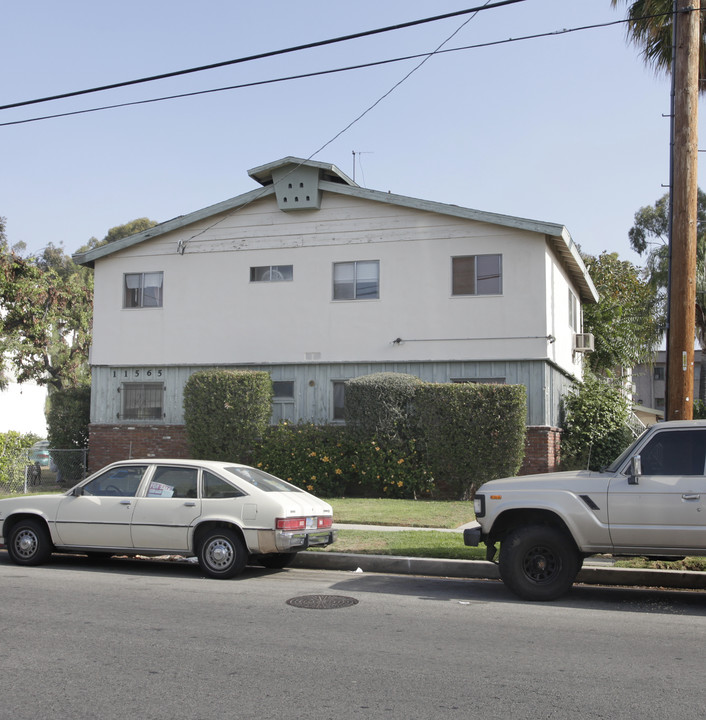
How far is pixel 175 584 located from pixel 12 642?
3021 millimetres

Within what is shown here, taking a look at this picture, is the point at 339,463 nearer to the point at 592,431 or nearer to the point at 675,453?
the point at 592,431

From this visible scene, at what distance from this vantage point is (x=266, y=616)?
759cm

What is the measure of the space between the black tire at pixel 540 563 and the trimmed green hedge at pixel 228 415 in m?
11.8

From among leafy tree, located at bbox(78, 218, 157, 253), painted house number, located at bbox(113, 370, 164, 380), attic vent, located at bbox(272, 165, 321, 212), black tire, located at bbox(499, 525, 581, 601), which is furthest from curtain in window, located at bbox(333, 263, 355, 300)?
leafy tree, located at bbox(78, 218, 157, 253)

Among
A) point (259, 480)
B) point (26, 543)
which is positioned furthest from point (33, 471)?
point (259, 480)

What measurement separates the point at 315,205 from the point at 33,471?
1030 centimetres

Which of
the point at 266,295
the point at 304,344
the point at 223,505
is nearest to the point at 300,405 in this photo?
the point at 304,344

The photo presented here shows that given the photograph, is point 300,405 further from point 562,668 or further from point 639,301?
point 639,301

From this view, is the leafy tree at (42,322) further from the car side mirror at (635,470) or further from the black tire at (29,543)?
the car side mirror at (635,470)

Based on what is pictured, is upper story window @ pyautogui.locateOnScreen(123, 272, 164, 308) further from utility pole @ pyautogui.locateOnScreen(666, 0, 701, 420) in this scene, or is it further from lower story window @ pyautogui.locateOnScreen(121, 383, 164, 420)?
utility pole @ pyautogui.locateOnScreen(666, 0, 701, 420)

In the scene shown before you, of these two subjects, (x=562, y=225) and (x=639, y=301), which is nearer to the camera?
(x=562, y=225)

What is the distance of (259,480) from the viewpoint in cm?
1073

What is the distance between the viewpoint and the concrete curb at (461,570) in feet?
31.5

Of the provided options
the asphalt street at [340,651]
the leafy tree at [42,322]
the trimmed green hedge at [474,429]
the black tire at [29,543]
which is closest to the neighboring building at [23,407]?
the leafy tree at [42,322]
